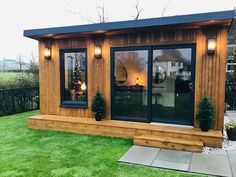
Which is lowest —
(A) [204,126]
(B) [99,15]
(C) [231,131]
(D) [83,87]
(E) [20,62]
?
(C) [231,131]

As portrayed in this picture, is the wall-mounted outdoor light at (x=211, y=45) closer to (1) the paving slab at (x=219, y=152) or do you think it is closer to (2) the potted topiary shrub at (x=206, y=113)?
(2) the potted topiary shrub at (x=206, y=113)

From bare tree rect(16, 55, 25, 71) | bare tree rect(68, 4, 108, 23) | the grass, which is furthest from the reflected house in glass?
bare tree rect(68, 4, 108, 23)

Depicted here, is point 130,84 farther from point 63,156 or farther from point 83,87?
point 63,156

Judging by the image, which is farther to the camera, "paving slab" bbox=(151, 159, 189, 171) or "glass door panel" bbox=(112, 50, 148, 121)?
"glass door panel" bbox=(112, 50, 148, 121)

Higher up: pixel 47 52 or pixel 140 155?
pixel 47 52

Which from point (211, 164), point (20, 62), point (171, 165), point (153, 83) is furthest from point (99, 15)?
point (211, 164)

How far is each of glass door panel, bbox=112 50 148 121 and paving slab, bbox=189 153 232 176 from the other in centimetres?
182

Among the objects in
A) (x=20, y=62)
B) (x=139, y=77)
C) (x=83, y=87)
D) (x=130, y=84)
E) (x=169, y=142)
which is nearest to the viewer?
(x=169, y=142)

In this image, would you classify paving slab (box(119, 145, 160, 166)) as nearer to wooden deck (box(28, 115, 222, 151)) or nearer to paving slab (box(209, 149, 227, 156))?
wooden deck (box(28, 115, 222, 151))

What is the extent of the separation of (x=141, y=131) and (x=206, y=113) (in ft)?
4.63

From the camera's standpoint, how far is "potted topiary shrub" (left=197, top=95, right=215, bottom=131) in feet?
15.0

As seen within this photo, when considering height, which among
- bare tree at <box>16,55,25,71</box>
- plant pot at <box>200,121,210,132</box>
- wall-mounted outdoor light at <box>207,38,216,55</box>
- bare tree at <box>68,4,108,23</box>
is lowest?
plant pot at <box>200,121,210,132</box>

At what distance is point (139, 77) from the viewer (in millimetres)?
5539

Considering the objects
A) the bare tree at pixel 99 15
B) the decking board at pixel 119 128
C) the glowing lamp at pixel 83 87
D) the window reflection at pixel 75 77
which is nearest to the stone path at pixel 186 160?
the decking board at pixel 119 128
